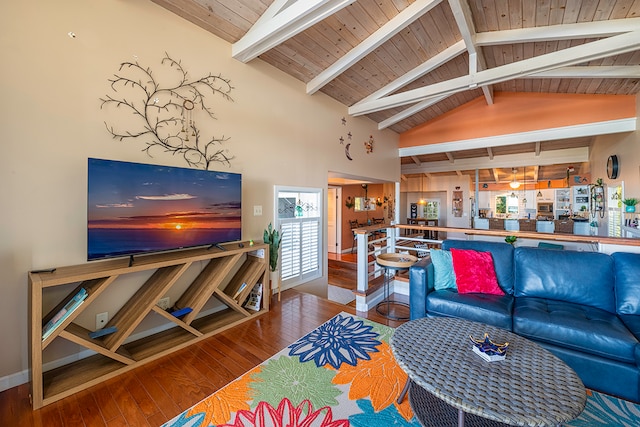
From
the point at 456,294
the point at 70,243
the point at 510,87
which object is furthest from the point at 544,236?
the point at 70,243

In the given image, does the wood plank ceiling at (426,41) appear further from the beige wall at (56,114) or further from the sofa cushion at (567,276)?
the sofa cushion at (567,276)

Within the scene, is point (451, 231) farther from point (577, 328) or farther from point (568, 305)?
point (577, 328)

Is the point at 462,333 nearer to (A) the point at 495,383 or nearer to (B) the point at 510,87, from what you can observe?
(A) the point at 495,383

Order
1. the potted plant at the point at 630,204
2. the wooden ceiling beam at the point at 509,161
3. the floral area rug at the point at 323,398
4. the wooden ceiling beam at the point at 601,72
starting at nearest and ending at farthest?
the floral area rug at the point at 323,398 < the wooden ceiling beam at the point at 601,72 < the potted plant at the point at 630,204 < the wooden ceiling beam at the point at 509,161

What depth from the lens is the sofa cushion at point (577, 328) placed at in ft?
5.99

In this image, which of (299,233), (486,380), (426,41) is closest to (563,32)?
(426,41)

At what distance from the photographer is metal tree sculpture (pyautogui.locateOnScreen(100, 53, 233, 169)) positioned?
2312 millimetres

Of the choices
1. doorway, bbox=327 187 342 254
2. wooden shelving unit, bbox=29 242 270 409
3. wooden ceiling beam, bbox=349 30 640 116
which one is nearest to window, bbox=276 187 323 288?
wooden shelving unit, bbox=29 242 270 409

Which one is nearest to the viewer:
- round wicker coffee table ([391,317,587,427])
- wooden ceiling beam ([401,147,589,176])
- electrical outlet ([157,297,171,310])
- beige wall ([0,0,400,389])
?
round wicker coffee table ([391,317,587,427])

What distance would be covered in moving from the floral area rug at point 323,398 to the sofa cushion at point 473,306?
0.67 metres

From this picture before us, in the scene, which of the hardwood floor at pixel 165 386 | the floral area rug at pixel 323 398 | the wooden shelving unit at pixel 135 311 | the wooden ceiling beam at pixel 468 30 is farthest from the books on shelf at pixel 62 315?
the wooden ceiling beam at pixel 468 30

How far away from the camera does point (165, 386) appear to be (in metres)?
1.88

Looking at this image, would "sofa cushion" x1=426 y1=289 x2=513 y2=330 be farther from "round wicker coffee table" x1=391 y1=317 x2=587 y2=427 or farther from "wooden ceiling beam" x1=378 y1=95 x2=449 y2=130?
"wooden ceiling beam" x1=378 y1=95 x2=449 y2=130

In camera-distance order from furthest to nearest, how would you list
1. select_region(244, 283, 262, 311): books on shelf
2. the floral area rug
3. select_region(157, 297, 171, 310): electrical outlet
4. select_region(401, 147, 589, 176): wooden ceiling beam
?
select_region(401, 147, 589, 176): wooden ceiling beam → select_region(244, 283, 262, 311): books on shelf → select_region(157, 297, 171, 310): electrical outlet → the floral area rug
